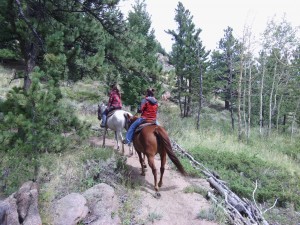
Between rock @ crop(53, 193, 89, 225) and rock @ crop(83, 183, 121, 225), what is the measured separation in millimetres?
194

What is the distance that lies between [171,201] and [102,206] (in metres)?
1.97

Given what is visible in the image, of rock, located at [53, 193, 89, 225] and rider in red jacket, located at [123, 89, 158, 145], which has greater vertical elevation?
rider in red jacket, located at [123, 89, 158, 145]

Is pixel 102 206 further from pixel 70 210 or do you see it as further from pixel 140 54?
pixel 140 54

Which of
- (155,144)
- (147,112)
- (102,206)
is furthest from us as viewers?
(147,112)

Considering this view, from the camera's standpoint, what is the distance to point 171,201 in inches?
277

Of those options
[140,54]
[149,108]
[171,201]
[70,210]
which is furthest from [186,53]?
[70,210]

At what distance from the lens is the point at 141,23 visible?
731 inches

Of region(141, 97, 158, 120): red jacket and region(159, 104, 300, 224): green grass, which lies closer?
region(141, 97, 158, 120): red jacket

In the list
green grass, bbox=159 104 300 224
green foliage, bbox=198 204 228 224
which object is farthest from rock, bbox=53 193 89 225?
green grass, bbox=159 104 300 224

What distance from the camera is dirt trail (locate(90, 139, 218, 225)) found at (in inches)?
244

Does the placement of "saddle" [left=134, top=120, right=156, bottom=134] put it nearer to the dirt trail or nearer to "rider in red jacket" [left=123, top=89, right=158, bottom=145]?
"rider in red jacket" [left=123, top=89, right=158, bottom=145]

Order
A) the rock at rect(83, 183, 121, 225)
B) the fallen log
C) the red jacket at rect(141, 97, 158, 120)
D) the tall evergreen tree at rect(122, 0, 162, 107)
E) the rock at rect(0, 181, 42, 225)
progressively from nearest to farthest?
the rock at rect(0, 181, 42, 225)
the rock at rect(83, 183, 121, 225)
the fallen log
the red jacket at rect(141, 97, 158, 120)
the tall evergreen tree at rect(122, 0, 162, 107)

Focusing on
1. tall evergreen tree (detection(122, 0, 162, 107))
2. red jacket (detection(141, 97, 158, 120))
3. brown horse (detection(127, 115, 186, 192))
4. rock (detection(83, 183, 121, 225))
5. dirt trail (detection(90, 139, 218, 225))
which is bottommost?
dirt trail (detection(90, 139, 218, 225))

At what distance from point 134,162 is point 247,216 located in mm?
4119
